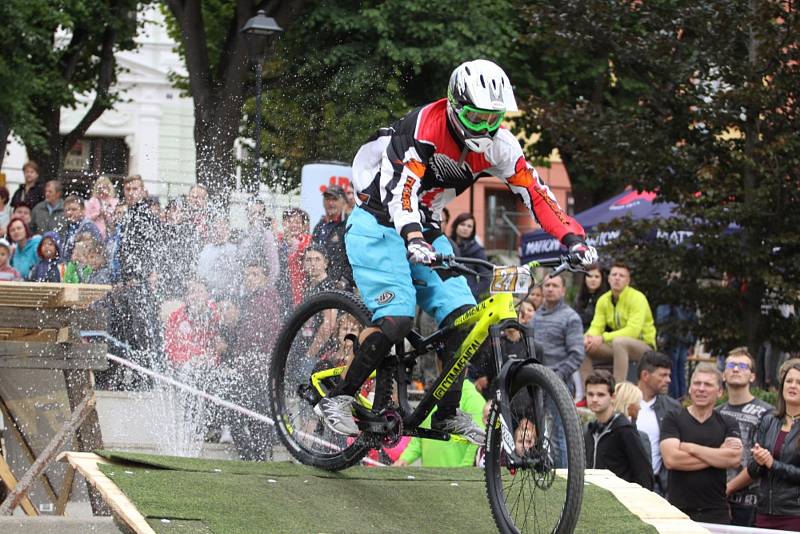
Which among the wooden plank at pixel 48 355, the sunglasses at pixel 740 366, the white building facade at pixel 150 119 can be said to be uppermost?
the white building facade at pixel 150 119

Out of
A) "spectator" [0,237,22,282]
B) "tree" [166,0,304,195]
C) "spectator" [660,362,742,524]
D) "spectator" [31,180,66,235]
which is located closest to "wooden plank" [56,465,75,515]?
"spectator" [660,362,742,524]

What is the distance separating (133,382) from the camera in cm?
1305

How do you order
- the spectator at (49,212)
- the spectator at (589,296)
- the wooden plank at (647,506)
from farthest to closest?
the spectator at (49,212) < the spectator at (589,296) < the wooden plank at (647,506)

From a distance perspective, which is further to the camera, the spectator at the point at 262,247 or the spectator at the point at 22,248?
the spectator at the point at 22,248

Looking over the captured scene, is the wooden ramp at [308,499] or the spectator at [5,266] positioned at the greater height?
the spectator at [5,266]

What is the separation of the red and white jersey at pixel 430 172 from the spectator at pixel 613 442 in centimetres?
237

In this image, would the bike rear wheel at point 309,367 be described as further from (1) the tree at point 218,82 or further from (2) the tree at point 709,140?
(1) the tree at point 218,82

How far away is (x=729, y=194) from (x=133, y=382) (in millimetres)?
6304

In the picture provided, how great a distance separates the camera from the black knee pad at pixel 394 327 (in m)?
7.18

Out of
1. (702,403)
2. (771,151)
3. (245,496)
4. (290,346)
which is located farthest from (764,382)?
(245,496)

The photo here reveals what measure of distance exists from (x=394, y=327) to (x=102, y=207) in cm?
804

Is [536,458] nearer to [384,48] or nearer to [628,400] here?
[628,400]

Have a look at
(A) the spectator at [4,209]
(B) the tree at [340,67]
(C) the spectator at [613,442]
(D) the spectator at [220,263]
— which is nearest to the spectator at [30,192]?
(A) the spectator at [4,209]

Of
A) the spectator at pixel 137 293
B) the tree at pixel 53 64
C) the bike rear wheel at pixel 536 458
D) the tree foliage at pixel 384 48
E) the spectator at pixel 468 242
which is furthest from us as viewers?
the tree at pixel 53 64
